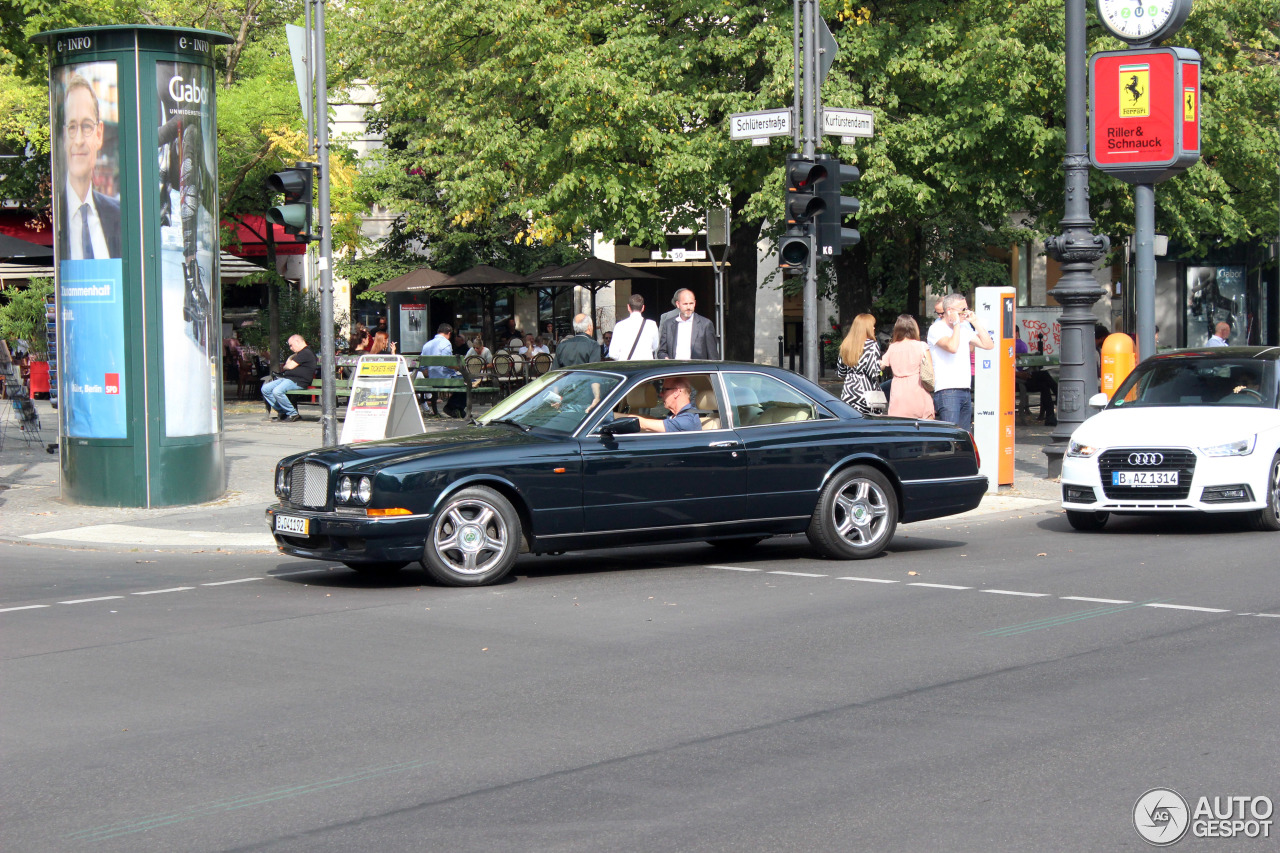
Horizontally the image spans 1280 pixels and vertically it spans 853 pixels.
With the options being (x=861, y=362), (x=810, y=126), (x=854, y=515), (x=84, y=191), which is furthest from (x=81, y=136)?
(x=854, y=515)

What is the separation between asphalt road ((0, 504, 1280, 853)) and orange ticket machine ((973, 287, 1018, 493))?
473 centimetres

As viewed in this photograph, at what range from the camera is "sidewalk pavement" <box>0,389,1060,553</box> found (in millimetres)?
12711

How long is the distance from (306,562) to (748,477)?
358cm

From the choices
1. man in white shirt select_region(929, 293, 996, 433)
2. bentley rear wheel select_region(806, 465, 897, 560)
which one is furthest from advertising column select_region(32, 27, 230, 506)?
man in white shirt select_region(929, 293, 996, 433)

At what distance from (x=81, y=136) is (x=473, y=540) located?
7.38 metres

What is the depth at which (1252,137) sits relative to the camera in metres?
21.1

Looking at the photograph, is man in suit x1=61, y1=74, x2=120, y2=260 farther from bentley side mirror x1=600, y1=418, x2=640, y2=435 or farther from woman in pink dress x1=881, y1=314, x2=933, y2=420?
woman in pink dress x1=881, y1=314, x2=933, y2=420

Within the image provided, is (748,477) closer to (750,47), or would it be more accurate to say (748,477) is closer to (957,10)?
(750,47)

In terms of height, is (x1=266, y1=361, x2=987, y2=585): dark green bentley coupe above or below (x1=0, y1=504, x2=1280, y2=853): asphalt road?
above

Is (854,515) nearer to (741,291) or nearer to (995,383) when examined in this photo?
→ (995,383)

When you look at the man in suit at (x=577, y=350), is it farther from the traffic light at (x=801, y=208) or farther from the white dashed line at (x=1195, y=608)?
the white dashed line at (x=1195, y=608)

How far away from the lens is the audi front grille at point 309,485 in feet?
32.0

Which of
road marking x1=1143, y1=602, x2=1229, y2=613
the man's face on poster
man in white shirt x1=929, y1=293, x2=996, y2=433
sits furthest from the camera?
the man's face on poster

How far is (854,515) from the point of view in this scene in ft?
36.0
